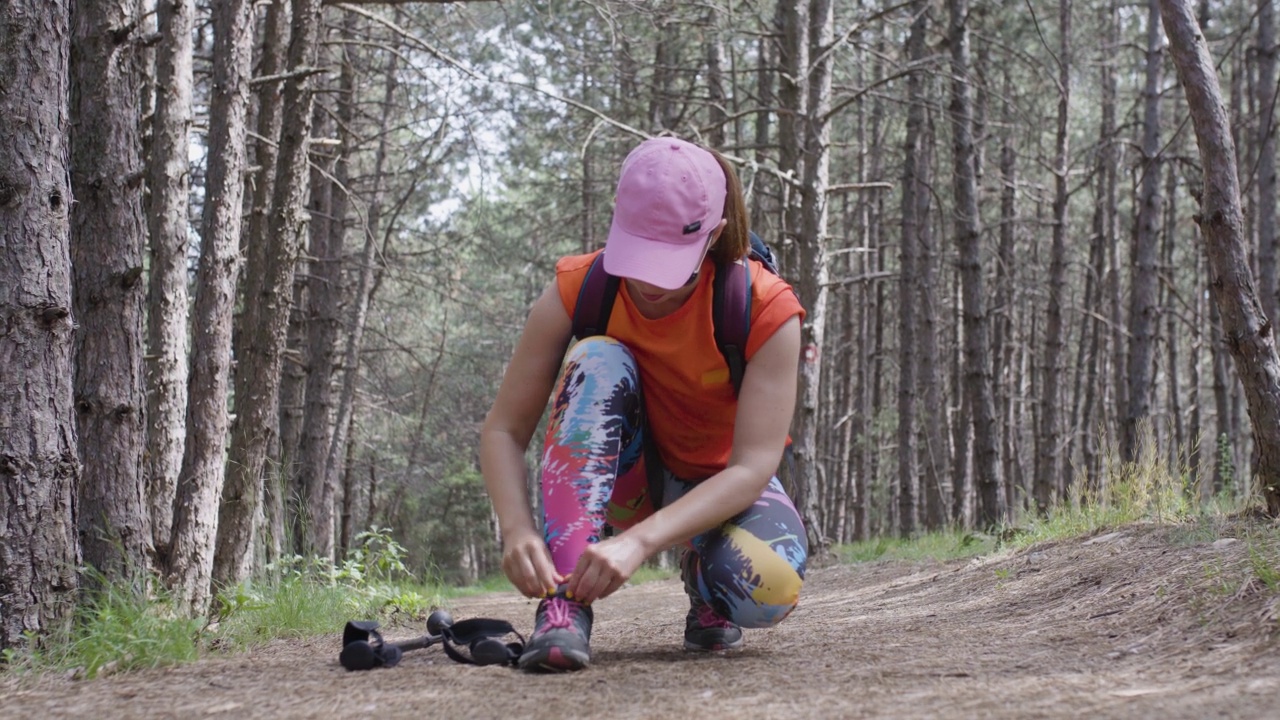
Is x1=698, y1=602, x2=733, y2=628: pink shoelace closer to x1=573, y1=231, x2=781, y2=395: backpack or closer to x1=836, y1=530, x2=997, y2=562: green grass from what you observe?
x1=573, y1=231, x2=781, y2=395: backpack

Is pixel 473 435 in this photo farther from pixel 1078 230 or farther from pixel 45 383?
pixel 45 383

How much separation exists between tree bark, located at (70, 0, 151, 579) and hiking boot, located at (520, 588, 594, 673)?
1.71 meters

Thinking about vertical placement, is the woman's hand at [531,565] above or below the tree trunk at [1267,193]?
below

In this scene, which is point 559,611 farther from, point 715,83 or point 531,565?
point 715,83

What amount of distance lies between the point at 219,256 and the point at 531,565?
4033 mm

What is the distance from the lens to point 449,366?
21.5 m

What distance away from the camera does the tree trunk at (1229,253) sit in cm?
398

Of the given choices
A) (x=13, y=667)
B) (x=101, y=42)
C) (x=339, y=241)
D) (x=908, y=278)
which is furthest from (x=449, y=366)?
(x=13, y=667)

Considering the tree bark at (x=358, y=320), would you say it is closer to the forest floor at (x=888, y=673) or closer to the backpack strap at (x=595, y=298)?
the forest floor at (x=888, y=673)

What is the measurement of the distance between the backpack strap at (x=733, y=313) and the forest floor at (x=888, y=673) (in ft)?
2.54

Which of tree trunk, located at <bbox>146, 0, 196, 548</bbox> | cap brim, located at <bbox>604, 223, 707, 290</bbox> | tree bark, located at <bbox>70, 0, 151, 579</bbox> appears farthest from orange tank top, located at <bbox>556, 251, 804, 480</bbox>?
tree trunk, located at <bbox>146, 0, 196, 548</bbox>

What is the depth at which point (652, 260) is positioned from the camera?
2.53m

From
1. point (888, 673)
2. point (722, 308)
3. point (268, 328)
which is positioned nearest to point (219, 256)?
point (268, 328)

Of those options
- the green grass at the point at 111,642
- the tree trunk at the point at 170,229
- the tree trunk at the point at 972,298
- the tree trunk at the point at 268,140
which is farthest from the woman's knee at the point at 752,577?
the tree trunk at the point at 972,298
